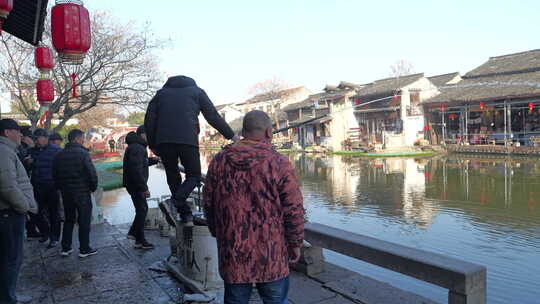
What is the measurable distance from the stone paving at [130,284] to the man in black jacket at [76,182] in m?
0.37

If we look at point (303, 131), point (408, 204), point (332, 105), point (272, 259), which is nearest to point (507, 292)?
point (272, 259)

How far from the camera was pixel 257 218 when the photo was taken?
7.35 feet

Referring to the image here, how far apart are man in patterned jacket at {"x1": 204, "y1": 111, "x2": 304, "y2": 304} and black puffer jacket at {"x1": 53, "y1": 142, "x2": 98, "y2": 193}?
10.7 feet

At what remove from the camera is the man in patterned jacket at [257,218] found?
223 cm

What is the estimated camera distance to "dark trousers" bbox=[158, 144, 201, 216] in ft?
11.6

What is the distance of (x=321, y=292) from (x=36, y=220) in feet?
15.5

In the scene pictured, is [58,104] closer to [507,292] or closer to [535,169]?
[507,292]

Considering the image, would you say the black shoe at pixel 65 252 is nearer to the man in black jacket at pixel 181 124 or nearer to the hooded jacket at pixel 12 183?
the hooded jacket at pixel 12 183

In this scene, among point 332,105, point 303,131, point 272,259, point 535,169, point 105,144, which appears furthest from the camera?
point 105,144

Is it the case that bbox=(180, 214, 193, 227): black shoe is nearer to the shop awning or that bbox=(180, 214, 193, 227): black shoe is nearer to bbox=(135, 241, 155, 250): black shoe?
bbox=(135, 241, 155, 250): black shoe

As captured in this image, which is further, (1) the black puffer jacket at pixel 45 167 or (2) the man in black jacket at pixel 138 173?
(1) the black puffer jacket at pixel 45 167

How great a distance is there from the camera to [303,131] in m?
41.2

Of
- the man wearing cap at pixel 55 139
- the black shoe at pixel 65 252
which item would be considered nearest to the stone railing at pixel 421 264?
the black shoe at pixel 65 252

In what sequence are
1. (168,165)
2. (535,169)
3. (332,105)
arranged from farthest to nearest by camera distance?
1. (332,105)
2. (535,169)
3. (168,165)
